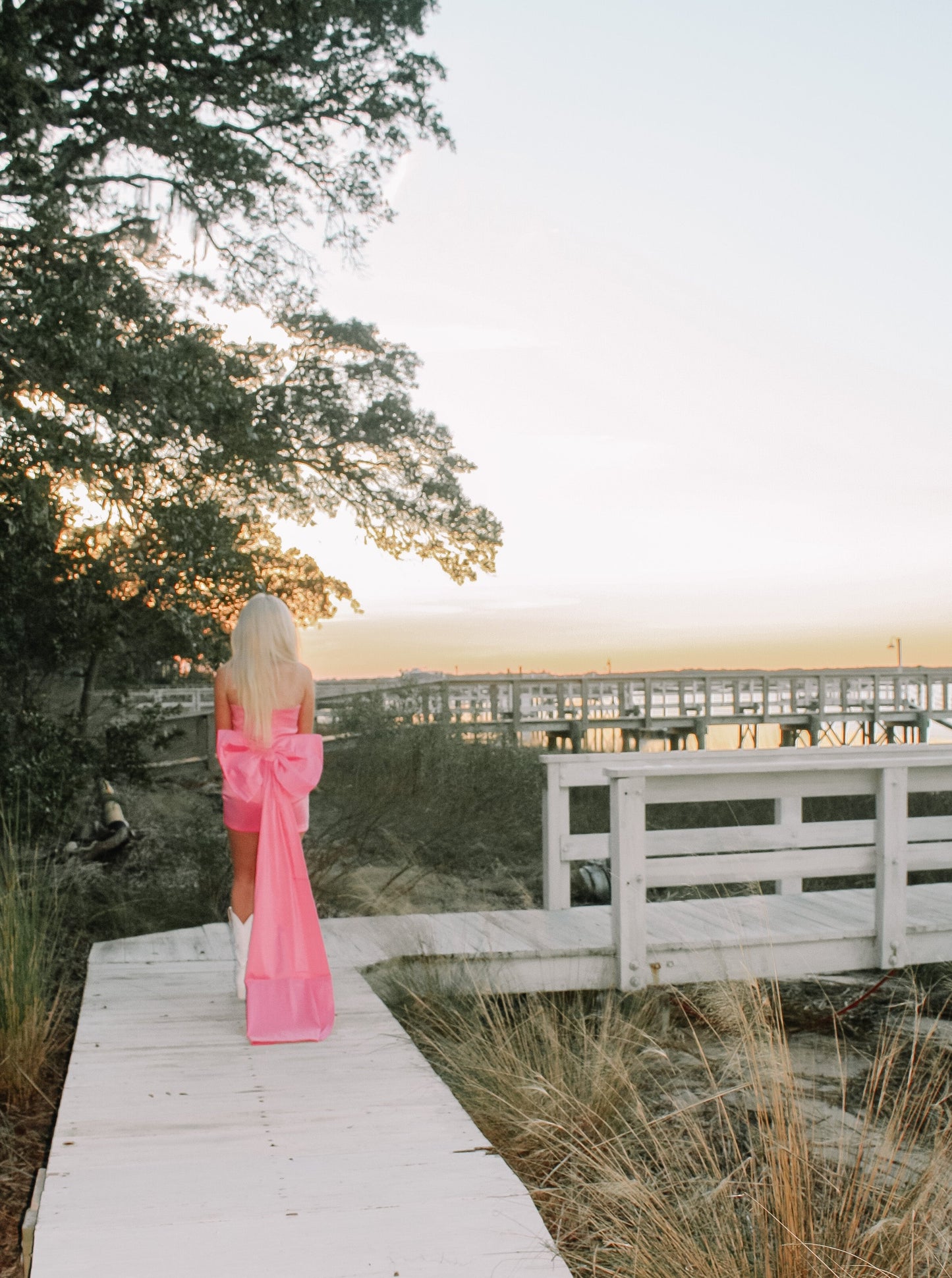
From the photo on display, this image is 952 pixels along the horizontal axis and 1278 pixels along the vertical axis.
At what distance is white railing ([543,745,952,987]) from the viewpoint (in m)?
5.43

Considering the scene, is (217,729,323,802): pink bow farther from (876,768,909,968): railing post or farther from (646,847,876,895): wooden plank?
(876,768,909,968): railing post

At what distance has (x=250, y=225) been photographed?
11.9 meters

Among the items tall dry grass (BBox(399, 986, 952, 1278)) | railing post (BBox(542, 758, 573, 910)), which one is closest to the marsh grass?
railing post (BBox(542, 758, 573, 910))

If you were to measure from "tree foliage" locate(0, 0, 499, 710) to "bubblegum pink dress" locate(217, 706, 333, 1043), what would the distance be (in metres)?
4.23

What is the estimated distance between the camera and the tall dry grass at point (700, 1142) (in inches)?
99.3

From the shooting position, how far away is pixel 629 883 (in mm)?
5402

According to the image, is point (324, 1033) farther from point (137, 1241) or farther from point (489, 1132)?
point (137, 1241)

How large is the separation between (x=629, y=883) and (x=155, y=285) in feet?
23.2

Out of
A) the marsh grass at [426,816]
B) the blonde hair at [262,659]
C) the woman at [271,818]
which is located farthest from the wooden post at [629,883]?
the blonde hair at [262,659]

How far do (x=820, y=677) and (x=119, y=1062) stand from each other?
33.8 m

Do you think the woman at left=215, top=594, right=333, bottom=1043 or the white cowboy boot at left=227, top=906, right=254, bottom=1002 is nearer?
the woman at left=215, top=594, right=333, bottom=1043

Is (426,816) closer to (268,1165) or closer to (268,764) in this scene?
(268,764)

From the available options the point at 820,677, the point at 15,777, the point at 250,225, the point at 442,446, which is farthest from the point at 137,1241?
the point at 820,677

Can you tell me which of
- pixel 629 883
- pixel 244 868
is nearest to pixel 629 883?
pixel 629 883
